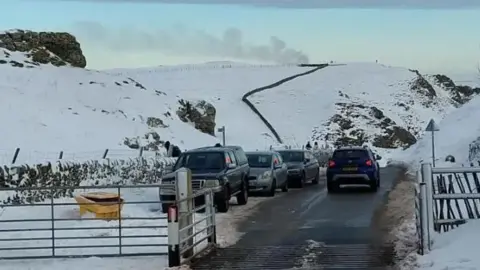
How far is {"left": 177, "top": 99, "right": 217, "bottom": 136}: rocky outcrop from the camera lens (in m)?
55.1

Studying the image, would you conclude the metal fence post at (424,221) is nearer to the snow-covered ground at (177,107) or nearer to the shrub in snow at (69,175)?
the snow-covered ground at (177,107)

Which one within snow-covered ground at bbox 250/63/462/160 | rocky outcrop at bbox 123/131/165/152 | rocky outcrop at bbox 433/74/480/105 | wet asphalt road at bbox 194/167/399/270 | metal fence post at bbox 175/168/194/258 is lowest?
wet asphalt road at bbox 194/167/399/270

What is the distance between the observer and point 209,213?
602 inches

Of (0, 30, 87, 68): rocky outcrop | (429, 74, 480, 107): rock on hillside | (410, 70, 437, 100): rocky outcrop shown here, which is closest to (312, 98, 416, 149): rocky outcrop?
(410, 70, 437, 100): rocky outcrop

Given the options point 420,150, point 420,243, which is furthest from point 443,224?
point 420,150

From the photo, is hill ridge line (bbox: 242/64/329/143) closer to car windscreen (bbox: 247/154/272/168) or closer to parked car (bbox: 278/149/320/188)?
parked car (bbox: 278/149/320/188)

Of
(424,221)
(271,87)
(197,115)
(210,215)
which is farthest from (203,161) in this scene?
(271,87)

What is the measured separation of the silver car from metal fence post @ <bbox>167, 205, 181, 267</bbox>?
586 inches

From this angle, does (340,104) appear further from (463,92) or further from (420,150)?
(463,92)

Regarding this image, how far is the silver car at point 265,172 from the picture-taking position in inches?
1117

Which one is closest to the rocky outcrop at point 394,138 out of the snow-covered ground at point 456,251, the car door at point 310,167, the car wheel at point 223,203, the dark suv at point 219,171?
the car door at point 310,167

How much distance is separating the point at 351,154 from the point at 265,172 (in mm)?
4089

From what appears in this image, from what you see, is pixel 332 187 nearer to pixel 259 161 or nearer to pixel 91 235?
pixel 259 161

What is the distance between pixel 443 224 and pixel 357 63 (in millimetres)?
119988
